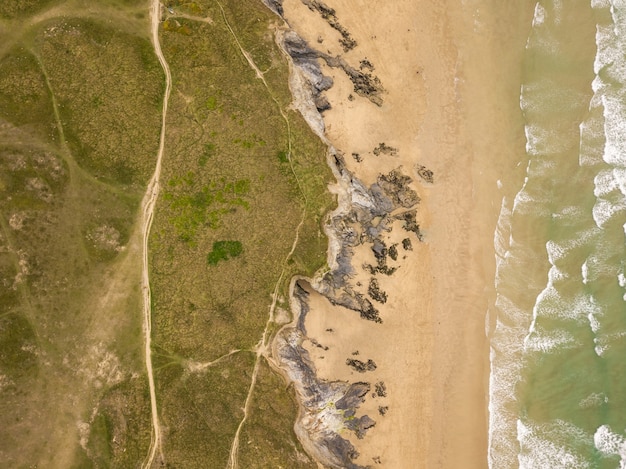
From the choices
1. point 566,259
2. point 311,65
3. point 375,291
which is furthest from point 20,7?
point 566,259

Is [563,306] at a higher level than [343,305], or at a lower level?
higher

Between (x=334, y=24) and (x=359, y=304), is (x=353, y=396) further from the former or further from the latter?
(x=334, y=24)

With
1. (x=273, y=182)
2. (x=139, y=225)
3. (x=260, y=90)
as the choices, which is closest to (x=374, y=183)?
(x=273, y=182)

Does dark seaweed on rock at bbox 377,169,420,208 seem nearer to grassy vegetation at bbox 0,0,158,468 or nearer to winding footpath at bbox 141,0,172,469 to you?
winding footpath at bbox 141,0,172,469

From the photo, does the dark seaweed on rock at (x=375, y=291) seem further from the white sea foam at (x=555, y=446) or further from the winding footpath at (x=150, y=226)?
the winding footpath at (x=150, y=226)

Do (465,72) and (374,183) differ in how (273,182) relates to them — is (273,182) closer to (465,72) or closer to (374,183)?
(374,183)

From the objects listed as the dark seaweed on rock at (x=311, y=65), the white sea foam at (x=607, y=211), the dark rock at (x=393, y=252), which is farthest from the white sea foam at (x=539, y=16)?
the dark rock at (x=393, y=252)
